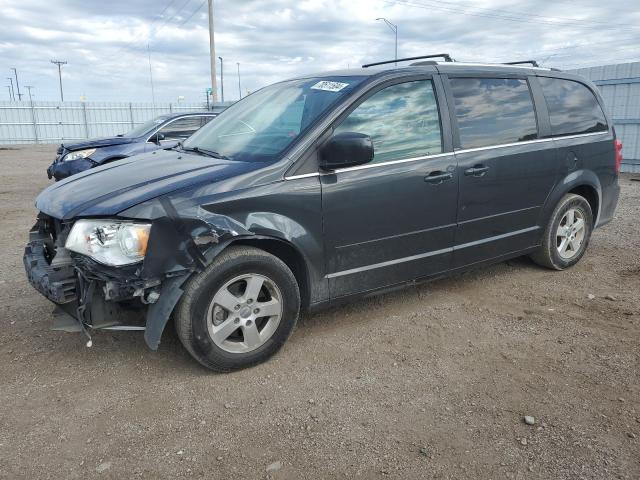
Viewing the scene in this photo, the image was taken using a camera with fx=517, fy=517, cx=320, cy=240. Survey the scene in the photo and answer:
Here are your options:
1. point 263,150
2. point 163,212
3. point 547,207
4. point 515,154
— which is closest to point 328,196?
point 263,150

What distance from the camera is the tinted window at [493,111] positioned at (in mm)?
4059

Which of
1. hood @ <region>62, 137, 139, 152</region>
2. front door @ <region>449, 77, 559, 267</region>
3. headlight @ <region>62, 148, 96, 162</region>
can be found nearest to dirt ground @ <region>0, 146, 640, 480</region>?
front door @ <region>449, 77, 559, 267</region>

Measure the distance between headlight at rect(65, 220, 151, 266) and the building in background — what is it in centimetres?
1259

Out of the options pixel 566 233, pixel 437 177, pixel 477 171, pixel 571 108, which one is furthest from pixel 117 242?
pixel 571 108

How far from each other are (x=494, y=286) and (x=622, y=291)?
1093 millimetres

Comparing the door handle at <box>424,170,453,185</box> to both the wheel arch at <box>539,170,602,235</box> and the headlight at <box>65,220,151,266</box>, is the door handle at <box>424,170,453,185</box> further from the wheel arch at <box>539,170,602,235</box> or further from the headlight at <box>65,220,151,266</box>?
the headlight at <box>65,220,151,266</box>

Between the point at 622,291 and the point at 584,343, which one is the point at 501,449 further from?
the point at 622,291

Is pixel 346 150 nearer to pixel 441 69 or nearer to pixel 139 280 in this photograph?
pixel 441 69

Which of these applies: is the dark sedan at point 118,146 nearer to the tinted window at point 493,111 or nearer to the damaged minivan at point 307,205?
the damaged minivan at point 307,205

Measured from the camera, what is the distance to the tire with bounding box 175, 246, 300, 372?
2.98 meters

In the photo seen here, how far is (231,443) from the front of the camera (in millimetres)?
2586

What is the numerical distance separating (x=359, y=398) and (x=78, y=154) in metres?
7.65

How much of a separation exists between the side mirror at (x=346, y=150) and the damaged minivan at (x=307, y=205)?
10mm

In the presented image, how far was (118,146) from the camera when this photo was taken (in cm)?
902
